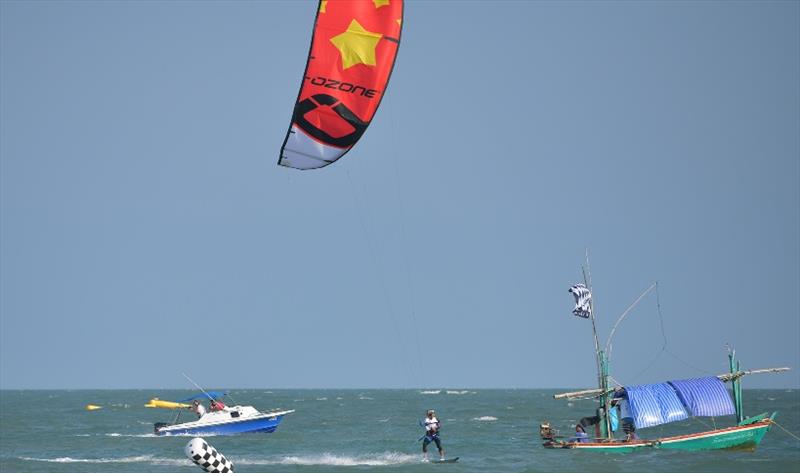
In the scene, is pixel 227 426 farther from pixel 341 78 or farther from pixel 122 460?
pixel 341 78

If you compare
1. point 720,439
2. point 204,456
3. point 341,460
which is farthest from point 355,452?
point 204,456

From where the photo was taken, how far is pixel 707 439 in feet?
124

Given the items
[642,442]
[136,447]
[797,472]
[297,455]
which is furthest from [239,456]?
[797,472]

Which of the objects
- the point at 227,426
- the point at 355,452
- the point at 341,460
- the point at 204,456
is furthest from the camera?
the point at 227,426

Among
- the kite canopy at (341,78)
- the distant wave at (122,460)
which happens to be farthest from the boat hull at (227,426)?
the kite canopy at (341,78)

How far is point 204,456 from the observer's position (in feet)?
63.1

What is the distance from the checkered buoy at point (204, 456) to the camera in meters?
19.1

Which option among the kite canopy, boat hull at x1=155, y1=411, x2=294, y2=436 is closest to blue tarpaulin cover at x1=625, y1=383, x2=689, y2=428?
boat hull at x1=155, y1=411, x2=294, y2=436

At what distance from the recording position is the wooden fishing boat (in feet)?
120

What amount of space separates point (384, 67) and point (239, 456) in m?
23.2

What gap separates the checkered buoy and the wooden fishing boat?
18.1m

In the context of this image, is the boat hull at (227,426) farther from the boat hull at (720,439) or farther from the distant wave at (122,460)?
the boat hull at (720,439)

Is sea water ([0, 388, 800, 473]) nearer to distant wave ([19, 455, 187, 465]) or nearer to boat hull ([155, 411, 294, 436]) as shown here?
distant wave ([19, 455, 187, 465])

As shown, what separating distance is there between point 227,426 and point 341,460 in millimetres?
11111
